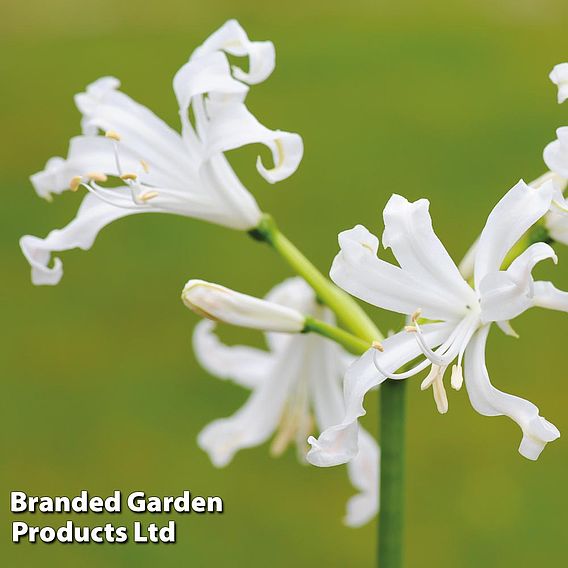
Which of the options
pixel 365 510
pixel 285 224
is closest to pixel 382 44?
pixel 285 224

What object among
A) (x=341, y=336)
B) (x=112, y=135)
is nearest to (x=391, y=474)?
(x=341, y=336)

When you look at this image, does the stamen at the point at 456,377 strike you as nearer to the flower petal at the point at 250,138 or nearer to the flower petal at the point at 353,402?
the flower petal at the point at 353,402

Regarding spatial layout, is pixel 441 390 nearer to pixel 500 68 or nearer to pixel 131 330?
pixel 131 330

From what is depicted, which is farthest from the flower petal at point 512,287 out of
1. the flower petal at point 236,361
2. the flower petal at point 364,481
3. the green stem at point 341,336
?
the flower petal at point 236,361

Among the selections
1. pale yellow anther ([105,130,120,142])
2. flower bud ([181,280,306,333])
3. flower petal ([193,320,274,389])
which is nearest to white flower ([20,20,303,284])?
pale yellow anther ([105,130,120,142])

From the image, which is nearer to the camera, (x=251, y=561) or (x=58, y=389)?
(x=251, y=561)

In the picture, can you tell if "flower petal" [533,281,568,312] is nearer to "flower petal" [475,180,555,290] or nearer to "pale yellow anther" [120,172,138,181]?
"flower petal" [475,180,555,290]
